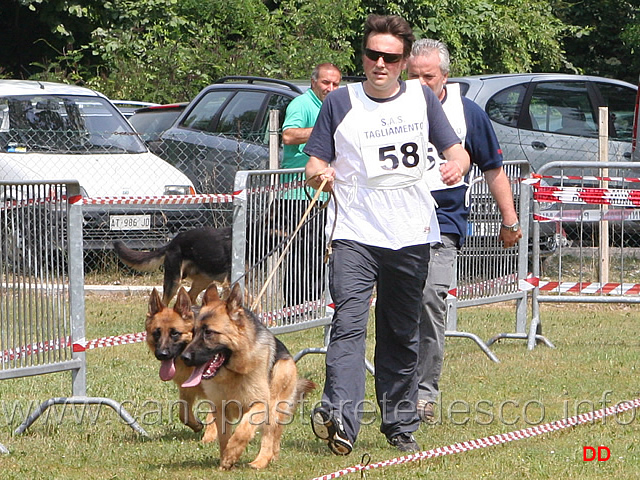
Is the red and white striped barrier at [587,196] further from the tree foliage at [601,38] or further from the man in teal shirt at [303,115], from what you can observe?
the tree foliage at [601,38]

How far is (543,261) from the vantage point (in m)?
10.1

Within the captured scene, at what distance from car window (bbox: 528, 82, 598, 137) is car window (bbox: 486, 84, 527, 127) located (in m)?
0.17

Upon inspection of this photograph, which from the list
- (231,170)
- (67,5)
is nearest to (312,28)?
(67,5)

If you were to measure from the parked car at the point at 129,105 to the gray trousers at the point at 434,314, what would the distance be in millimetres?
10124

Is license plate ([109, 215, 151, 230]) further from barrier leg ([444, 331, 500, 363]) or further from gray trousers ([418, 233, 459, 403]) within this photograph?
gray trousers ([418, 233, 459, 403])

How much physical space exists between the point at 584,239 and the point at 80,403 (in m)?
5.38

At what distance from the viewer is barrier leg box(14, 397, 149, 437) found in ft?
19.7

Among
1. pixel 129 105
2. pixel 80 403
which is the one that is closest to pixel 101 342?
pixel 80 403

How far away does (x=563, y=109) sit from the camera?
12422 millimetres

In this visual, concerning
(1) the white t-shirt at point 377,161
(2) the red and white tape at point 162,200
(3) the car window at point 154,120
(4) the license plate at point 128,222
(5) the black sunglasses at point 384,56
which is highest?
(5) the black sunglasses at point 384,56

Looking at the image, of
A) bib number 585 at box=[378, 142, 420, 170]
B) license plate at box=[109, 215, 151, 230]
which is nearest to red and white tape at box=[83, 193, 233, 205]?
license plate at box=[109, 215, 151, 230]

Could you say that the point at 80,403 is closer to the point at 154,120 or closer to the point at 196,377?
the point at 196,377

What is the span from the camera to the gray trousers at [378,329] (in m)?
5.09

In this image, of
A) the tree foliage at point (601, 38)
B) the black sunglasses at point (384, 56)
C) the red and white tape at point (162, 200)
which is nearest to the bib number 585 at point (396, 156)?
the black sunglasses at point (384, 56)
